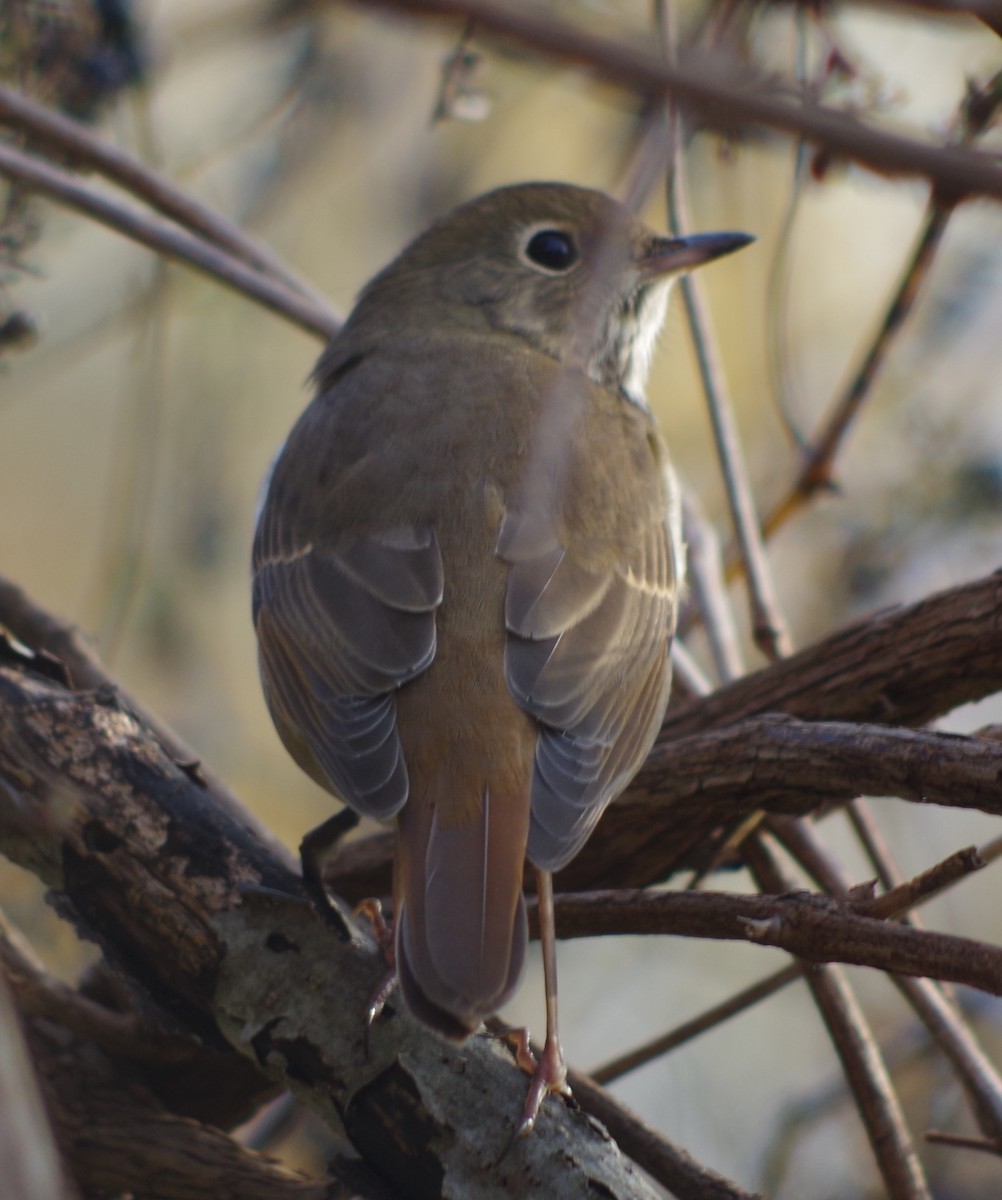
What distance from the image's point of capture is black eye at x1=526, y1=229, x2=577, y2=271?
426 cm

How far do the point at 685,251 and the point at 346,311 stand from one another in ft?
7.48

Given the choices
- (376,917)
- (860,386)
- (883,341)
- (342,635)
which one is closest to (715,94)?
(342,635)

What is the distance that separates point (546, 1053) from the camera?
7.82 ft

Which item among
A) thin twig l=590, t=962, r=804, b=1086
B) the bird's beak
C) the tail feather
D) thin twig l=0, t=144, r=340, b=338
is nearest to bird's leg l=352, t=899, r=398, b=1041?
the tail feather

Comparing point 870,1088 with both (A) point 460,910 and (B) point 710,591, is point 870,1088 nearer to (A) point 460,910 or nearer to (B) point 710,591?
(A) point 460,910

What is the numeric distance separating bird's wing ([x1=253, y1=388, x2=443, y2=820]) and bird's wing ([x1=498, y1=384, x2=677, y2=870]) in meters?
0.21

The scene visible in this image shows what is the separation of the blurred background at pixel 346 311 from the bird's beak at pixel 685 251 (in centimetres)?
20

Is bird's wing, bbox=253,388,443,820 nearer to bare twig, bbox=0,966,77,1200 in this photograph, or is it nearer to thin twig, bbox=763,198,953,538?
thin twig, bbox=763,198,953,538

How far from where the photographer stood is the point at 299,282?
4.01 metres

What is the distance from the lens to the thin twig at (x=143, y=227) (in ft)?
11.5

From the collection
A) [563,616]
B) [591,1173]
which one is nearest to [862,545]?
[563,616]

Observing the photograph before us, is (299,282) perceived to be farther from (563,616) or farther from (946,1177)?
(946,1177)

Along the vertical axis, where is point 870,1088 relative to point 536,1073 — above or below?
above

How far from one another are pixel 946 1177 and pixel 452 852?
3026 mm
